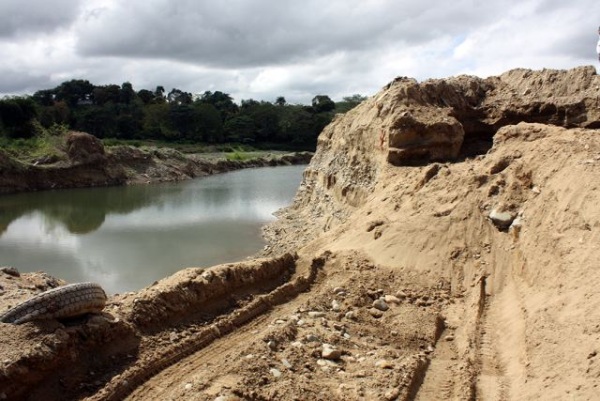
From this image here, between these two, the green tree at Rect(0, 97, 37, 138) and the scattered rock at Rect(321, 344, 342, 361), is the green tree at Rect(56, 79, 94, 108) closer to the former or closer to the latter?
the green tree at Rect(0, 97, 37, 138)

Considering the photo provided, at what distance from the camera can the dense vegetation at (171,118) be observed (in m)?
63.7

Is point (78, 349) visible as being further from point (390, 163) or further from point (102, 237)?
point (102, 237)

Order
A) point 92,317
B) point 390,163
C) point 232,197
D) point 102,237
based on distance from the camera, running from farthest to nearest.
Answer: point 232,197, point 102,237, point 390,163, point 92,317

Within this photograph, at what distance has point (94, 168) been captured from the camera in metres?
39.0

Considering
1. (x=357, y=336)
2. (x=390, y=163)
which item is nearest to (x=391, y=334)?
(x=357, y=336)

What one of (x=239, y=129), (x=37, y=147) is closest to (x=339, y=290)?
(x=37, y=147)

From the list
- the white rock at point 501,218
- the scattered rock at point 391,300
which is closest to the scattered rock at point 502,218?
the white rock at point 501,218

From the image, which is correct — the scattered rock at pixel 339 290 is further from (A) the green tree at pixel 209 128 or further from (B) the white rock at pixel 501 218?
(A) the green tree at pixel 209 128

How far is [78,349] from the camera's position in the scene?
6.81 meters

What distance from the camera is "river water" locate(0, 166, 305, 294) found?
16.4 m

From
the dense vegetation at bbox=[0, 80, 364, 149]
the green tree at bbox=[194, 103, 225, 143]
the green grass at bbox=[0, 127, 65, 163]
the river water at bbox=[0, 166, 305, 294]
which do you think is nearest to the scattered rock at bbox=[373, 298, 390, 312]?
the river water at bbox=[0, 166, 305, 294]

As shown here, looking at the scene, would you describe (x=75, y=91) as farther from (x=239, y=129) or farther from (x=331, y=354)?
(x=331, y=354)

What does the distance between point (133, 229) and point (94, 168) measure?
18.7 meters

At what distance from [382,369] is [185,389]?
2.38 meters
